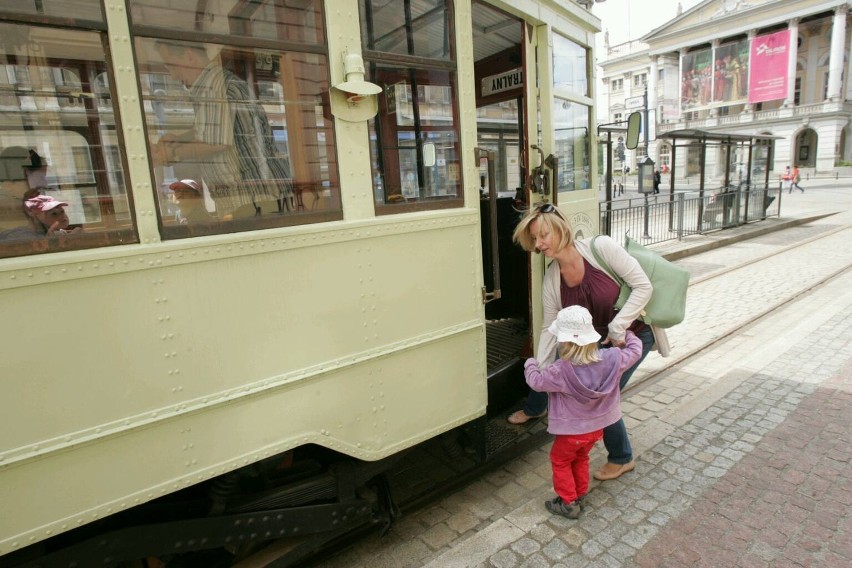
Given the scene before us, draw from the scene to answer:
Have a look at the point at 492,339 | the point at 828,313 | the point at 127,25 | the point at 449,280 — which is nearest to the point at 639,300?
the point at 449,280

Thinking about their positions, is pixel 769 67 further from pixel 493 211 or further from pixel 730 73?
pixel 493 211

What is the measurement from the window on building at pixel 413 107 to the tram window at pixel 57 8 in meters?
0.99

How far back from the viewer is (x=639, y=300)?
2.81 m

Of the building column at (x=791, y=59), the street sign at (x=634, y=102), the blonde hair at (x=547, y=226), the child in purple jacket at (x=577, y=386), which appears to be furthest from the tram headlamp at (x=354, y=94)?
the building column at (x=791, y=59)

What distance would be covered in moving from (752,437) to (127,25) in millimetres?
4360

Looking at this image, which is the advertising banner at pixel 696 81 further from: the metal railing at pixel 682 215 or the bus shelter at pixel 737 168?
the metal railing at pixel 682 215

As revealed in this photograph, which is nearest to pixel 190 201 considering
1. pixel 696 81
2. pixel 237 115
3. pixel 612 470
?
pixel 237 115

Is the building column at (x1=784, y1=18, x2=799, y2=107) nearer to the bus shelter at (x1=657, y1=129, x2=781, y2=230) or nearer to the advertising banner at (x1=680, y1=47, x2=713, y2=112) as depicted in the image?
the advertising banner at (x1=680, y1=47, x2=713, y2=112)

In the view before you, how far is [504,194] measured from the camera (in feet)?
14.3

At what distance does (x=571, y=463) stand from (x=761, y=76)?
56.4 meters

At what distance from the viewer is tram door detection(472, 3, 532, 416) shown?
12.1 ft

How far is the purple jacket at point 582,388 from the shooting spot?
2639mm

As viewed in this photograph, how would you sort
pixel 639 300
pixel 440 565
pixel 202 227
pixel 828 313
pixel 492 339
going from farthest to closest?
pixel 828 313 → pixel 492 339 → pixel 639 300 → pixel 440 565 → pixel 202 227

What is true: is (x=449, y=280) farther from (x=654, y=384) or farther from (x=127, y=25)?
(x=654, y=384)
